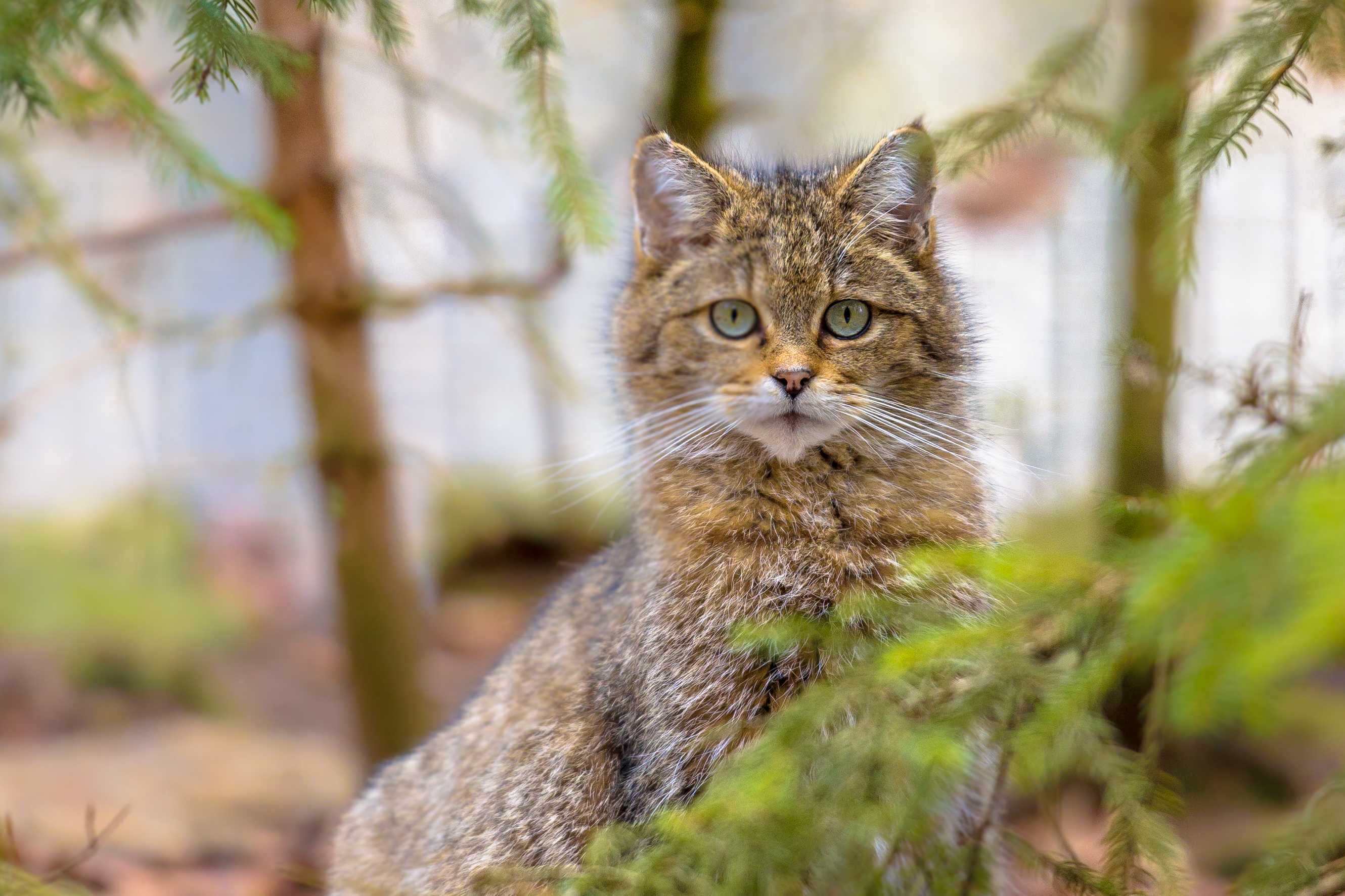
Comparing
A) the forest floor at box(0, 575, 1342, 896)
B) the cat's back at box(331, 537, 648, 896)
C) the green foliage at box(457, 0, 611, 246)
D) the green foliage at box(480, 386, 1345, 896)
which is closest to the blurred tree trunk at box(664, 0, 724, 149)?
the green foliage at box(457, 0, 611, 246)

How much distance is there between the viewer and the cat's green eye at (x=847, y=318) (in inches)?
96.8

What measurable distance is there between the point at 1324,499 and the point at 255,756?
5.24 m

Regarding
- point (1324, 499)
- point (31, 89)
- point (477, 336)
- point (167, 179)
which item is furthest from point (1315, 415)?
point (477, 336)

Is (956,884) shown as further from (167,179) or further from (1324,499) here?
(167,179)

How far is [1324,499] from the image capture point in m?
1.03

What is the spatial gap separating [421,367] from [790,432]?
6.02m

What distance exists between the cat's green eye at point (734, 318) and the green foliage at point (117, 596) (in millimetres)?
4402

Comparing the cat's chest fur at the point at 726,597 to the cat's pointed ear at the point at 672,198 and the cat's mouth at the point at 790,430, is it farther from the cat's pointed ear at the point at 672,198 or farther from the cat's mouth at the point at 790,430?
the cat's pointed ear at the point at 672,198

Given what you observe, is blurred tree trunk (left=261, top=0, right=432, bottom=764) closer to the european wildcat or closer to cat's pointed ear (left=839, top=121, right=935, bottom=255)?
the european wildcat

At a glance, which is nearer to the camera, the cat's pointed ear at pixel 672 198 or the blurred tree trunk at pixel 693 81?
the cat's pointed ear at pixel 672 198

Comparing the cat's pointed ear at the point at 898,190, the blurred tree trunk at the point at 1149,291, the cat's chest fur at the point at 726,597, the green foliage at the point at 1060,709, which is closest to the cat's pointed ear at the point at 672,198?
the cat's pointed ear at the point at 898,190

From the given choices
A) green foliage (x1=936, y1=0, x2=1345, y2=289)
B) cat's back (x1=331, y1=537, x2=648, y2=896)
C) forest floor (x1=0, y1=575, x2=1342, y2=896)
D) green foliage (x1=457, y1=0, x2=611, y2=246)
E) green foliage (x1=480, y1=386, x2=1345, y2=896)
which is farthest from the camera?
forest floor (x1=0, y1=575, x2=1342, y2=896)

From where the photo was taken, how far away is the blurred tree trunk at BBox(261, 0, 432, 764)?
4.04 m

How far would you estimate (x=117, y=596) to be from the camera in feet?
21.1
